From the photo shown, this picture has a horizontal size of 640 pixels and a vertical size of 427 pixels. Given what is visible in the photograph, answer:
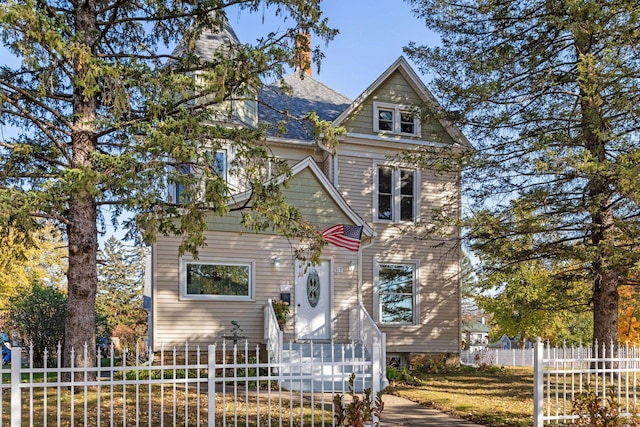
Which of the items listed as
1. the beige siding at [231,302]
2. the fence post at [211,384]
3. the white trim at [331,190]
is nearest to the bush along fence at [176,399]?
the fence post at [211,384]

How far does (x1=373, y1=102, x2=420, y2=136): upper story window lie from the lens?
1716 cm

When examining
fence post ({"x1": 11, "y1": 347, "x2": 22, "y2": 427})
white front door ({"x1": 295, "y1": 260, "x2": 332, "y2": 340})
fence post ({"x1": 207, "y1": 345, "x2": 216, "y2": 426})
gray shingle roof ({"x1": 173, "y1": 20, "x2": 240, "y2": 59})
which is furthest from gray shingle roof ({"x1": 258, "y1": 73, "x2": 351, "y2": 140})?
fence post ({"x1": 11, "y1": 347, "x2": 22, "y2": 427})

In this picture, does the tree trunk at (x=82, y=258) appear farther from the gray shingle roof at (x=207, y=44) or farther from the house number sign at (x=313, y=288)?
the gray shingle roof at (x=207, y=44)

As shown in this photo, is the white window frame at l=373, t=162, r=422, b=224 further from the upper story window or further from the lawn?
the lawn

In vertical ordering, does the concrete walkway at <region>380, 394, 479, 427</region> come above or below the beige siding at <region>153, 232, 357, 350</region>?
below

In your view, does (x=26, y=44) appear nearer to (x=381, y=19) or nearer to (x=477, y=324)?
(x=381, y=19)

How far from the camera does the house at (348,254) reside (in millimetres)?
13555

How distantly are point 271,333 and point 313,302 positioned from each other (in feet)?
6.69

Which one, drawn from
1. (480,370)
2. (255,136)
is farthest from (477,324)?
(255,136)

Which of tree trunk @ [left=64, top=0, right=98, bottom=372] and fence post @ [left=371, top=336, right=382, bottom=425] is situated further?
tree trunk @ [left=64, top=0, right=98, bottom=372]

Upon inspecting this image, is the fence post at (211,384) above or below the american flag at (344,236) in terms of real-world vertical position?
below

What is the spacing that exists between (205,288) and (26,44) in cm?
758

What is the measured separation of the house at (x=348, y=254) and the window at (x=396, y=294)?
3cm

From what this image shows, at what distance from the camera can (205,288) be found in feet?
44.7
